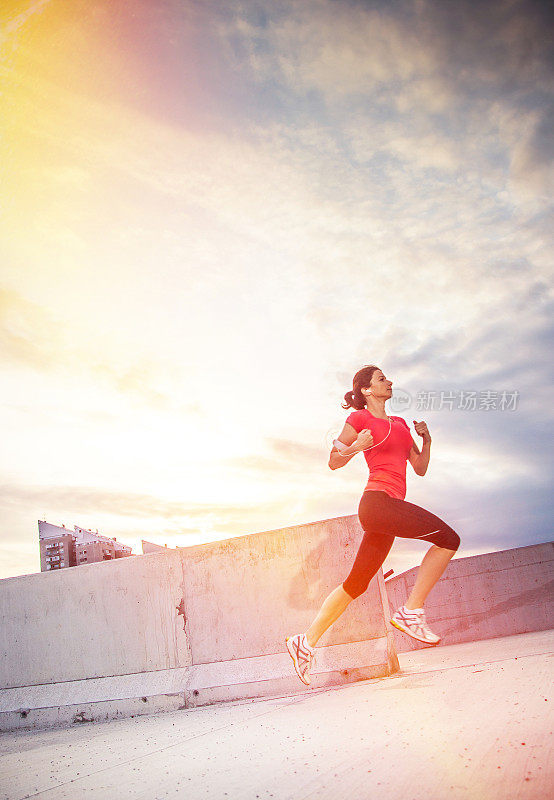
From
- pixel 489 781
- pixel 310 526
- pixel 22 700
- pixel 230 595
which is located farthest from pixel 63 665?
pixel 489 781

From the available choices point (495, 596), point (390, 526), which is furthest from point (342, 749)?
point (495, 596)

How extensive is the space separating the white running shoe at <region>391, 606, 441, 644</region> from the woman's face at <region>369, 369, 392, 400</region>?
6.07ft

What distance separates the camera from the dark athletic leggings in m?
4.93

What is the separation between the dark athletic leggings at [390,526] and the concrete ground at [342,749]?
1013mm

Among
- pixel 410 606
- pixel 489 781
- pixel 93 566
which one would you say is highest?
pixel 93 566

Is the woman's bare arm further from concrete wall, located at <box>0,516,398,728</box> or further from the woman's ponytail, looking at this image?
concrete wall, located at <box>0,516,398,728</box>

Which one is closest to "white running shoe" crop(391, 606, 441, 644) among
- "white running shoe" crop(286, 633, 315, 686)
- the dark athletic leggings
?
the dark athletic leggings

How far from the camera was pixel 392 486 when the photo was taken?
5094 millimetres

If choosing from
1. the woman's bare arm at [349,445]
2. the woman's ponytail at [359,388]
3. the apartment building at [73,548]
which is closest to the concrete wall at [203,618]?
the apartment building at [73,548]

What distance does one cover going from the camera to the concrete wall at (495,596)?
36.2 feet

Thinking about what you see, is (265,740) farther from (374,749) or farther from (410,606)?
(410,606)

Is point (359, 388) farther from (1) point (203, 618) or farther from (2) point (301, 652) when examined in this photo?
(1) point (203, 618)

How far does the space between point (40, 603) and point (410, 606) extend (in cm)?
465

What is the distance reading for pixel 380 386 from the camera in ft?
18.0
